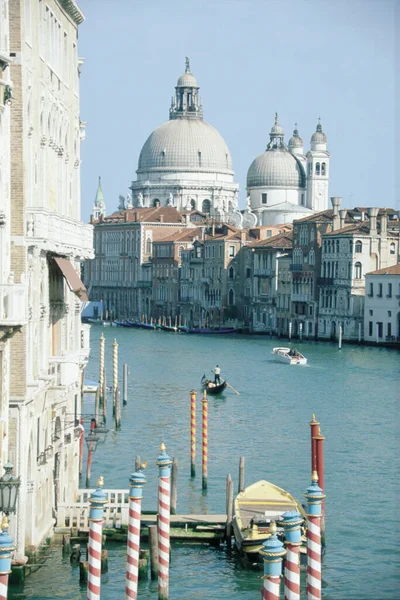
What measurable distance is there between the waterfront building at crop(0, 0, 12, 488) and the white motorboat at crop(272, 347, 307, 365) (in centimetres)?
3059

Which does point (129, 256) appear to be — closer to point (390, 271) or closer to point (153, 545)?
point (390, 271)

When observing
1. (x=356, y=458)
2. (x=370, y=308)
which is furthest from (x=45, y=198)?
(x=370, y=308)

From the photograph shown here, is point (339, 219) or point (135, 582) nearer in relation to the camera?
point (135, 582)

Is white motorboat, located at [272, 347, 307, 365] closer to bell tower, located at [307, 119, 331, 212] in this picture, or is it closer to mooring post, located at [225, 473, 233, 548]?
mooring post, located at [225, 473, 233, 548]

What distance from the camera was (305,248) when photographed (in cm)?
6131

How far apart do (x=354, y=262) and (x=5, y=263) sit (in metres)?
45.8

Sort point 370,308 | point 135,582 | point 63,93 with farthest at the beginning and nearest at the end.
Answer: point 370,308 → point 63,93 → point 135,582

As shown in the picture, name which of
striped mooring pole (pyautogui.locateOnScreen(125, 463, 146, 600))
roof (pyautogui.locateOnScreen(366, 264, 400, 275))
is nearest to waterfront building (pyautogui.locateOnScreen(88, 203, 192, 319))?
roof (pyautogui.locateOnScreen(366, 264, 400, 275))

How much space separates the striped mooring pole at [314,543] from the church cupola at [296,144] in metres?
85.0

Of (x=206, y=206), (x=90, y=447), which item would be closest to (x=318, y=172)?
(x=206, y=206)

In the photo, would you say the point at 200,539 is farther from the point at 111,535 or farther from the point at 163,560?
the point at 163,560

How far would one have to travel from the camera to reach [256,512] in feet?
48.3

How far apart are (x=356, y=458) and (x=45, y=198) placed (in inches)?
398

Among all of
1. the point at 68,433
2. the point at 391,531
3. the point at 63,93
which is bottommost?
the point at 391,531
